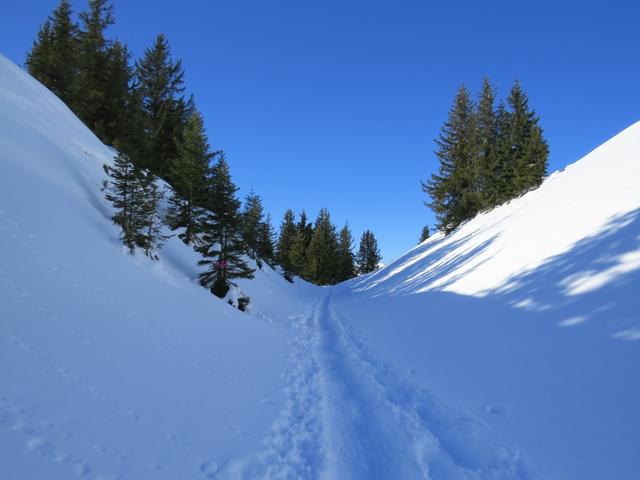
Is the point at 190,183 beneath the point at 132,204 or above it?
above

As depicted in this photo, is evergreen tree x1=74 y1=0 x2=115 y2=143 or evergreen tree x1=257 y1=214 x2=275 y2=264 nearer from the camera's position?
evergreen tree x1=74 y1=0 x2=115 y2=143

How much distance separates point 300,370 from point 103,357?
4.86 m

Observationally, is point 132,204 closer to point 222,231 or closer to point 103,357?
point 222,231

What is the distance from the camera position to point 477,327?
9.01 meters

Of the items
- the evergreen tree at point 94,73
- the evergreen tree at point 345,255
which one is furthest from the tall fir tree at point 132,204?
the evergreen tree at point 345,255

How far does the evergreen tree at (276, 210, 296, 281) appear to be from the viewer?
47.4 metres

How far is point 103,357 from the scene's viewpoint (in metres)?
4.95

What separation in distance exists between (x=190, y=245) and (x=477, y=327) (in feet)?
59.5

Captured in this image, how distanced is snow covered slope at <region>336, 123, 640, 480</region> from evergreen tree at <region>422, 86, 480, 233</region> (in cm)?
1974

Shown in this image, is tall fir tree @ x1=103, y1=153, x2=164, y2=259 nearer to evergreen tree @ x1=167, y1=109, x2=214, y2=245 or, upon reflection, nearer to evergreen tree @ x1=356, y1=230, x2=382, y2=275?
evergreen tree @ x1=167, y1=109, x2=214, y2=245

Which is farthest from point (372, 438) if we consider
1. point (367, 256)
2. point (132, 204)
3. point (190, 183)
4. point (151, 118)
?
point (367, 256)

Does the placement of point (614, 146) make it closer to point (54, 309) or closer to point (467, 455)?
point (467, 455)

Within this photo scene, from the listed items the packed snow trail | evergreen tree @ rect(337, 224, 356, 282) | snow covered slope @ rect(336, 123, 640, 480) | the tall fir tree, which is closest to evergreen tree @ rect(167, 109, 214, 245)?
the tall fir tree

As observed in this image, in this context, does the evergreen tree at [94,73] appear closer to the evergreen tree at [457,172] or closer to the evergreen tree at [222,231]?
the evergreen tree at [222,231]
